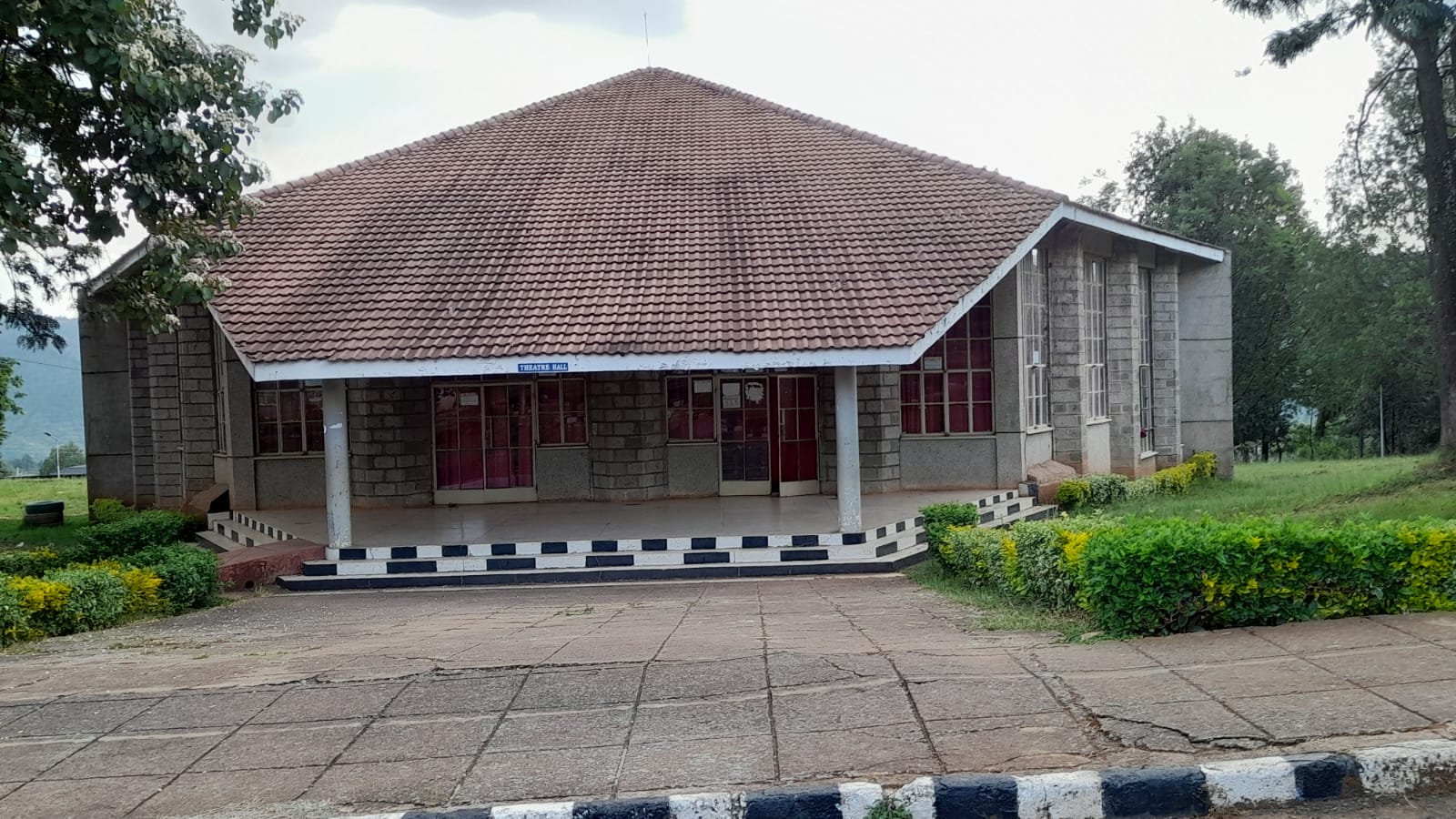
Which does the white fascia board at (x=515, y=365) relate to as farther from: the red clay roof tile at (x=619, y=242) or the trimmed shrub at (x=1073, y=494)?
the trimmed shrub at (x=1073, y=494)

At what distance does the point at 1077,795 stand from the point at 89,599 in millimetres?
8425

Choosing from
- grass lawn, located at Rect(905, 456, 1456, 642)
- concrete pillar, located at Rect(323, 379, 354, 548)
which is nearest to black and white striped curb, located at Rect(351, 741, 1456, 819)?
grass lawn, located at Rect(905, 456, 1456, 642)

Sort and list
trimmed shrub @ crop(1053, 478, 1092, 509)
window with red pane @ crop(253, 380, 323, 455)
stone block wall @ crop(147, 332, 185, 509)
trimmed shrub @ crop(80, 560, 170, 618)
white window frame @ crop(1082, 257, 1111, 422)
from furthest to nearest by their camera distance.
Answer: white window frame @ crop(1082, 257, 1111, 422)
stone block wall @ crop(147, 332, 185, 509)
window with red pane @ crop(253, 380, 323, 455)
trimmed shrub @ crop(1053, 478, 1092, 509)
trimmed shrub @ crop(80, 560, 170, 618)

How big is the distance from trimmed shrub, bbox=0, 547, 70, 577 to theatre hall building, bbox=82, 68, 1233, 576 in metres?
2.66

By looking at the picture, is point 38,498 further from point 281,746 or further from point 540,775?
point 540,775

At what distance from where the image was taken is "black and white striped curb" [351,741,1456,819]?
4324 mm

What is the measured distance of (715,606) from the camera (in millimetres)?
9625

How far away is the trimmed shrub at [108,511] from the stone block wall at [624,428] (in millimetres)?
7716

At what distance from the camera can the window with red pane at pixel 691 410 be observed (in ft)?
53.1

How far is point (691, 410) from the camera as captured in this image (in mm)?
16250

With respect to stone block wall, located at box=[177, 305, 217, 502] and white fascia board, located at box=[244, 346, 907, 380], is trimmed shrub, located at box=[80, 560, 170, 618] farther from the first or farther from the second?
stone block wall, located at box=[177, 305, 217, 502]

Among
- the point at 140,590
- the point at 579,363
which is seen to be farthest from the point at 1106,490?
the point at 140,590

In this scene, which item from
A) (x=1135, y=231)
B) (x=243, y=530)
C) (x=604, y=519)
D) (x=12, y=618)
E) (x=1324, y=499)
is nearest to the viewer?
(x=12, y=618)

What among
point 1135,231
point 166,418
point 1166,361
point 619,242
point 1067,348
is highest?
point 1135,231
